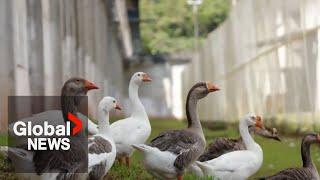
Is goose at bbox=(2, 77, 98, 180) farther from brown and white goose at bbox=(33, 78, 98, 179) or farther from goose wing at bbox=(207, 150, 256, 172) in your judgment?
goose wing at bbox=(207, 150, 256, 172)

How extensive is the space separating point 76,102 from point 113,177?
1.10m

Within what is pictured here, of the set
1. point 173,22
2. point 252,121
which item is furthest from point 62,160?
point 173,22

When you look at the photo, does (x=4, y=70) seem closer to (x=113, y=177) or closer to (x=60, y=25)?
(x=113, y=177)

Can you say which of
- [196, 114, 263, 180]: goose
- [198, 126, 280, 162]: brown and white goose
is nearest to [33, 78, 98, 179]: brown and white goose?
[196, 114, 263, 180]: goose

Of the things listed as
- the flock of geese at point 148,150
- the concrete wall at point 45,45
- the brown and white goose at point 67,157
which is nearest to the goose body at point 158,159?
the flock of geese at point 148,150

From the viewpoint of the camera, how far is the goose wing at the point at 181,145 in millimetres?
5773

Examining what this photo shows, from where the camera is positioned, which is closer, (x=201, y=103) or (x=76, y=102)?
(x=76, y=102)

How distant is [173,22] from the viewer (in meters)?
58.4

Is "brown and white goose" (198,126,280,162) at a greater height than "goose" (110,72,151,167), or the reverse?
"goose" (110,72,151,167)

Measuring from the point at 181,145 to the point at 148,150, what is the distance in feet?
0.99

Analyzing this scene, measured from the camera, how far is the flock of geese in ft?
16.0

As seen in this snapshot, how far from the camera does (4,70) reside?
10.6 m

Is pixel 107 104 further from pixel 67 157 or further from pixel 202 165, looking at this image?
pixel 67 157

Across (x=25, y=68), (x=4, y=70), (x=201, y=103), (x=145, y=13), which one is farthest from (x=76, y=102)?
(x=145, y=13)
